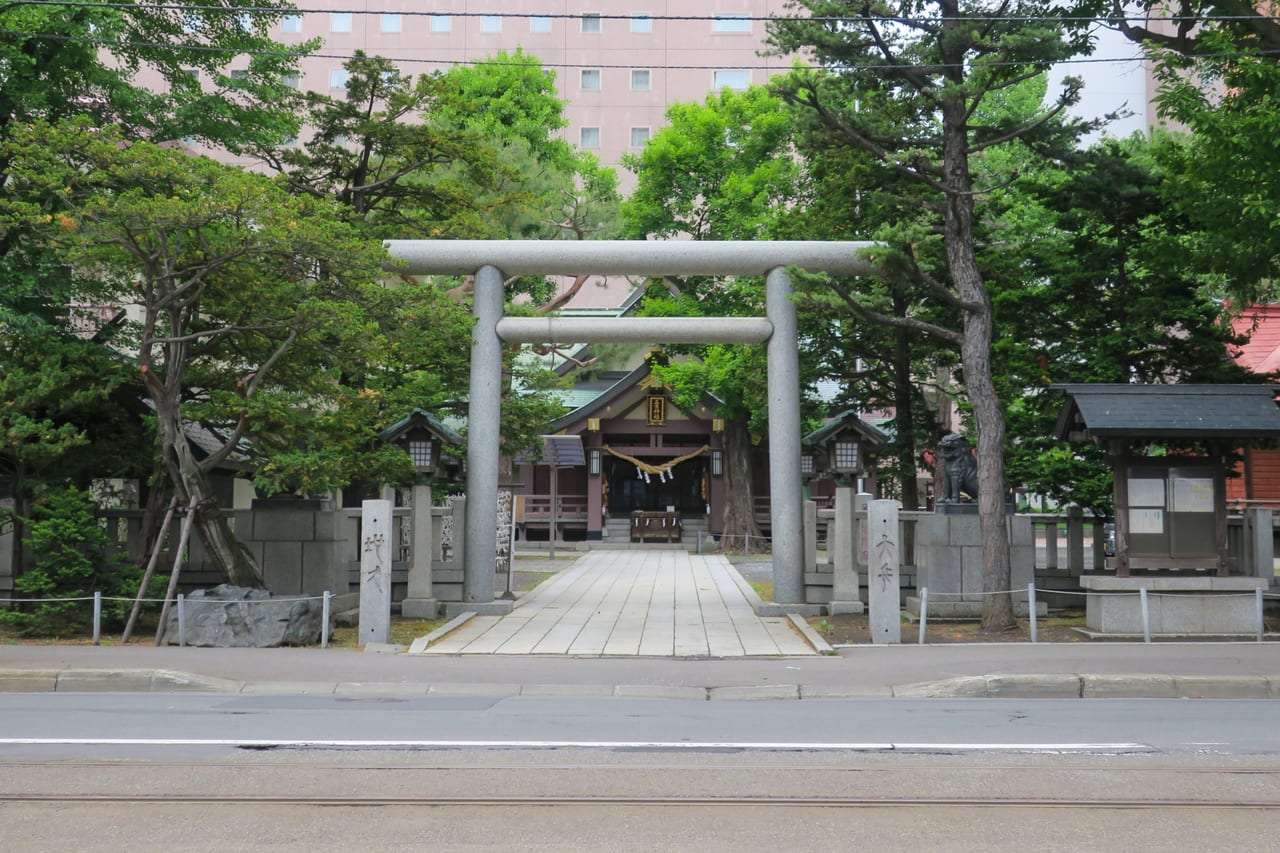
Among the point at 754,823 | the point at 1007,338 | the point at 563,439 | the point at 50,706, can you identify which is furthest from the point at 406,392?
the point at 563,439

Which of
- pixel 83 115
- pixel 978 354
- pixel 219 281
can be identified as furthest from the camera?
pixel 978 354

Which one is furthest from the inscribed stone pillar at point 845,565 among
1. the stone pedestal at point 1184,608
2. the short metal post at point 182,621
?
the short metal post at point 182,621

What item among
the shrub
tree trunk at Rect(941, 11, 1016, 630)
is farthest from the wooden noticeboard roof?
the shrub

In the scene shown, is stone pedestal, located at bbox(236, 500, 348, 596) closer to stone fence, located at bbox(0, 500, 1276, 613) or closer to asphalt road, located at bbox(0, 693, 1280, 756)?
stone fence, located at bbox(0, 500, 1276, 613)

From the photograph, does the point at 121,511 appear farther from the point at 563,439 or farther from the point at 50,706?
the point at 563,439

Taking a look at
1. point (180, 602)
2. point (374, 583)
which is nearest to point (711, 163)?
point (374, 583)

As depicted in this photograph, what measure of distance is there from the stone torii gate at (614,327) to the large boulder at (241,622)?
3673 millimetres

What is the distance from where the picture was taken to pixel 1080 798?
21.4 feet

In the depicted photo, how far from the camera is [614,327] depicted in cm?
1816

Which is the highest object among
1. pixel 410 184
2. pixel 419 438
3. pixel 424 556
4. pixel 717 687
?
pixel 410 184

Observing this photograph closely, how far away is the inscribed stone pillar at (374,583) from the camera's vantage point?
14.2 m

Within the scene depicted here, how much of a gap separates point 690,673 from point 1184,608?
707cm

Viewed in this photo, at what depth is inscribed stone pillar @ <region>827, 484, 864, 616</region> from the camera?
56.7 feet

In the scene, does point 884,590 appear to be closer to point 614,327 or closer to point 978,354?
point 978,354
